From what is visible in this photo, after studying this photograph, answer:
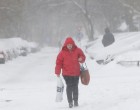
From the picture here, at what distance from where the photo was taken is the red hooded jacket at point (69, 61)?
1026 centimetres

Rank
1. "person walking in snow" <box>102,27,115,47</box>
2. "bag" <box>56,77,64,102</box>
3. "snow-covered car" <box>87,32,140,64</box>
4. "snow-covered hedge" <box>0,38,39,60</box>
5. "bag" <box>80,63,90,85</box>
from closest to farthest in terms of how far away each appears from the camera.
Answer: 1. "bag" <box>80,63,90,85</box>
2. "bag" <box>56,77,64,102</box>
3. "snow-covered car" <box>87,32,140,64</box>
4. "person walking in snow" <box>102,27,115,47</box>
5. "snow-covered hedge" <box>0,38,39,60</box>

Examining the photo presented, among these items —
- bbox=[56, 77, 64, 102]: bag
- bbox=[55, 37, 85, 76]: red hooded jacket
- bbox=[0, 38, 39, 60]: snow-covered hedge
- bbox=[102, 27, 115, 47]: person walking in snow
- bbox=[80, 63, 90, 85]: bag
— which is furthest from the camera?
bbox=[0, 38, 39, 60]: snow-covered hedge

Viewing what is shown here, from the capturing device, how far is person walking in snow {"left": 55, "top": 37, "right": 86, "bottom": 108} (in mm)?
10266

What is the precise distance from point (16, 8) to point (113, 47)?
18.1 m

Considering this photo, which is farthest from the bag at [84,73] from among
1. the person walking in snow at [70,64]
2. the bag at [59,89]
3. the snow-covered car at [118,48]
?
the snow-covered car at [118,48]

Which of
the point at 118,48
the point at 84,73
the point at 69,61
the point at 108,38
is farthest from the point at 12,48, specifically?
the point at 69,61

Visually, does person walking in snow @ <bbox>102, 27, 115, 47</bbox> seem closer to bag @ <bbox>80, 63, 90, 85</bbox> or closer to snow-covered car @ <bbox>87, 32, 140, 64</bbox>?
snow-covered car @ <bbox>87, 32, 140, 64</bbox>

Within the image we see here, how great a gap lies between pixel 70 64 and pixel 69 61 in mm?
71

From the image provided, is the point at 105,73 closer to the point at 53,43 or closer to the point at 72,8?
the point at 72,8

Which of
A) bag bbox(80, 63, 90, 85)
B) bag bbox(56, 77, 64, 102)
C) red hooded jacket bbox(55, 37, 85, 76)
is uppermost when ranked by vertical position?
red hooded jacket bbox(55, 37, 85, 76)

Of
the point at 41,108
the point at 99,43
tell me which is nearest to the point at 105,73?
the point at 41,108

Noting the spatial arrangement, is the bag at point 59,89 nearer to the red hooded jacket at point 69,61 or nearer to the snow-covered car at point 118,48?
the red hooded jacket at point 69,61

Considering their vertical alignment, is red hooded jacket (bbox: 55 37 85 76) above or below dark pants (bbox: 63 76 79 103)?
above

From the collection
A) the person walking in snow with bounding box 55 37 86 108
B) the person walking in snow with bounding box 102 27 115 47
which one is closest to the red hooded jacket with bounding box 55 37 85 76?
the person walking in snow with bounding box 55 37 86 108
